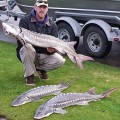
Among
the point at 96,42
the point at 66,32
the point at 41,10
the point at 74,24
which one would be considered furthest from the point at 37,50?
the point at 66,32

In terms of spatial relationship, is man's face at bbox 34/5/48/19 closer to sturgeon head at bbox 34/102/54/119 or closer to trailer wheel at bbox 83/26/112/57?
sturgeon head at bbox 34/102/54/119

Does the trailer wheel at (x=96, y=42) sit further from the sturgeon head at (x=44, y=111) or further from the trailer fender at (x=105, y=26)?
the sturgeon head at (x=44, y=111)

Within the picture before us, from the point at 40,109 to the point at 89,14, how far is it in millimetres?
4831

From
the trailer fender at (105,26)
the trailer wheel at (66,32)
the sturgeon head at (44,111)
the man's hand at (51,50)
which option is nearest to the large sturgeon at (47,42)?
the man's hand at (51,50)

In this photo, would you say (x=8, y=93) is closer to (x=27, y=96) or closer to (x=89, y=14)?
(x=27, y=96)

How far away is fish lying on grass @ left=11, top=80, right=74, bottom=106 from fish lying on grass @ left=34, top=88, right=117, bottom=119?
470 mm

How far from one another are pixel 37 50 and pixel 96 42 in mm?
3312

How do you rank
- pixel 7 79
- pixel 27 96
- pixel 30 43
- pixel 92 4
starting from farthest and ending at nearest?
pixel 92 4, pixel 7 79, pixel 30 43, pixel 27 96

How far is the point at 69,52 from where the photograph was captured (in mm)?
6449

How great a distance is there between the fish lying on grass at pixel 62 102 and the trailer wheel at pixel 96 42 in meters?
3.50

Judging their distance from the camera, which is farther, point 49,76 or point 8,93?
point 49,76

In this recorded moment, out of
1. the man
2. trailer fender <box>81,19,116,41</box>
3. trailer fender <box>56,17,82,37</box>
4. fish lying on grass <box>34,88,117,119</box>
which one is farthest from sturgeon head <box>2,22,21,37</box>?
trailer fender <box>56,17,82,37</box>

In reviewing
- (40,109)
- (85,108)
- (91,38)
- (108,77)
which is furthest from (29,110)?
(91,38)

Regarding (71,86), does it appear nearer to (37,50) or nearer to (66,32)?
(37,50)
